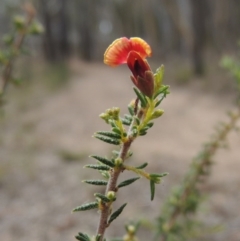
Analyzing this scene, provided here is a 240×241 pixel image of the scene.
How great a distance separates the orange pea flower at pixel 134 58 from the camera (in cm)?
60

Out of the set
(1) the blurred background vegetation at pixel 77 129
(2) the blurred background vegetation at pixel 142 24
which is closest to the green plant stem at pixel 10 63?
(1) the blurred background vegetation at pixel 77 129

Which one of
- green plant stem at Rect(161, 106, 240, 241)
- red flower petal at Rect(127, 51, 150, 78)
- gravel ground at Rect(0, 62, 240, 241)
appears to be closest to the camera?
red flower petal at Rect(127, 51, 150, 78)

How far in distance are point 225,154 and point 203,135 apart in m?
1.17

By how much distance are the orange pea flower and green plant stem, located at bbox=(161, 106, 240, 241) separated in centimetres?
106

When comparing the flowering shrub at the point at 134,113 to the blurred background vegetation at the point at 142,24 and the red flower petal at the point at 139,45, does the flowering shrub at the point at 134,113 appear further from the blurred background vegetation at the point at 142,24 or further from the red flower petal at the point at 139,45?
the blurred background vegetation at the point at 142,24

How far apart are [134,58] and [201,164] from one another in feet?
3.77

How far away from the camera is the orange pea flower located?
603 millimetres

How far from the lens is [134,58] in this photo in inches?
23.8

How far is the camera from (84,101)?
28.6ft

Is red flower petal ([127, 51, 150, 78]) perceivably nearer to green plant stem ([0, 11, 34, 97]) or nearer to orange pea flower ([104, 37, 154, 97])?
orange pea flower ([104, 37, 154, 97])

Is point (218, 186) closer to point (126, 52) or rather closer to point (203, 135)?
point (203, 135)

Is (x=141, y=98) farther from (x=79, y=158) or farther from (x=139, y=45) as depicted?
(x=79, y=158)

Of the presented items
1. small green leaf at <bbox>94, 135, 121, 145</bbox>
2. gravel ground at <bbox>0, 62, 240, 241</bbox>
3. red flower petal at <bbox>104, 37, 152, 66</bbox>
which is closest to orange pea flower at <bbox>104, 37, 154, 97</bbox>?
red flower petal at <bbox>104, 37, 152, 66</bbox>

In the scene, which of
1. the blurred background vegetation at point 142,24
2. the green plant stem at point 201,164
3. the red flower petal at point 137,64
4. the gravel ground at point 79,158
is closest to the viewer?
the red flower petal at point 137,64
